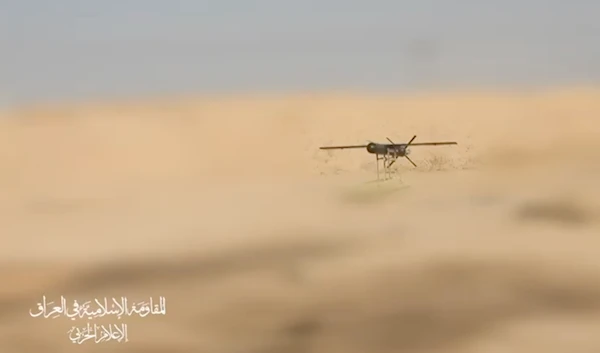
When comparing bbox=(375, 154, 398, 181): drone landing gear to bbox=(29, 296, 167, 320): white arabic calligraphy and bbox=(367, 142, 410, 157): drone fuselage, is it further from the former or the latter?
bbox=(29, 296, 167, 320): white arabic calligraphy

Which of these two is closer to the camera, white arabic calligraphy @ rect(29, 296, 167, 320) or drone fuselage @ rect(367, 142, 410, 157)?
white arabic calligraphy @ rect(29, 296, 167, 320)

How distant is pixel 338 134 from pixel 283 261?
44.1ft

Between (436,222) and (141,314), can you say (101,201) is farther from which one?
(436,222)

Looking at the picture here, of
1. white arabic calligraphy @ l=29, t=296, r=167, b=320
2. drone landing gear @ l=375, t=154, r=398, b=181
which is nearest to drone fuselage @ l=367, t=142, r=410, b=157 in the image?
drone landing gear @ l=375, t=154, r=398, b=181

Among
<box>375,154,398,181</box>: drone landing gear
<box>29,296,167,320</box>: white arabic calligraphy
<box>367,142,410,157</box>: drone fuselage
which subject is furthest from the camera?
<box>375,154,398,181</box>: drone landing gear

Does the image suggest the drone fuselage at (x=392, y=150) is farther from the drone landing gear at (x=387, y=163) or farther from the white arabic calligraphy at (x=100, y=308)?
the white arabic calligraphy at (x=100, y=308)

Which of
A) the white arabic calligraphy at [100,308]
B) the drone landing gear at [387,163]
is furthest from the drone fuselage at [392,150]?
the white arabic calligraphy at [100,308]

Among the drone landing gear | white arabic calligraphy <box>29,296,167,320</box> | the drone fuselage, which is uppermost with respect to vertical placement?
the drone fuselage

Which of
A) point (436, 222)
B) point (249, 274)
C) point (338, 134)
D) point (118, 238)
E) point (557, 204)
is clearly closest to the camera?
point (249, 274)

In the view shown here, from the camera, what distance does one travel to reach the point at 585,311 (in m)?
14.6

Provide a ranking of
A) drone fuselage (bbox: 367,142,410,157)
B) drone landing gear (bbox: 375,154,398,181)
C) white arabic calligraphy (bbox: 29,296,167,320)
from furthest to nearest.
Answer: drone landing gear (bbox: 375,154,398,181), drone fuselage (bbox: 367,142,410,157), white arabic calligraphy (bbox: 29,296,167,320)

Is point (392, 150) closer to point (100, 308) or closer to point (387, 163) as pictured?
point (387, 163)

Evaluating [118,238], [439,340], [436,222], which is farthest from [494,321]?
[118,238]

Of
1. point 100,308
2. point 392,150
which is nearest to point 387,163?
point 392,150
